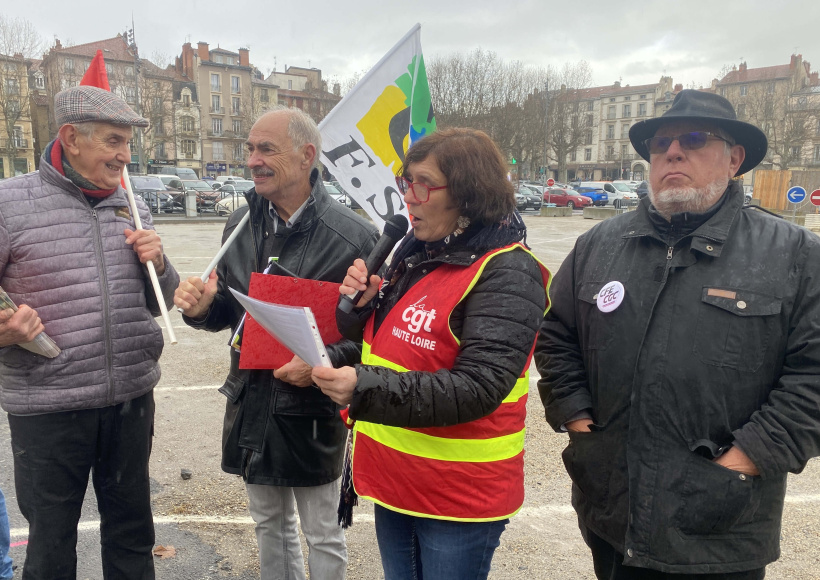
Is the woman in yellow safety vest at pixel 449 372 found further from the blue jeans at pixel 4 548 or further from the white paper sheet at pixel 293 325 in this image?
the blue jeans at pixel 4 548

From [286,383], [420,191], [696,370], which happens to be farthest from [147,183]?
[696,370]

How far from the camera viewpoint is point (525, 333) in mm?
1777

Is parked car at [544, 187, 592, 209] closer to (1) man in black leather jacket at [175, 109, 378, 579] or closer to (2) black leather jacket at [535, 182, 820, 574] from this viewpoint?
(1) man in black leather jacket at [175, 109, 378, 579]

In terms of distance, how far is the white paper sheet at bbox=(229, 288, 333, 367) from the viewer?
1.63m

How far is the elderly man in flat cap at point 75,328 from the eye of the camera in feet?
7.73

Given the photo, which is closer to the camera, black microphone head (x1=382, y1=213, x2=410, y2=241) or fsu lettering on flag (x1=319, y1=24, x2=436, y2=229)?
black microphone head (x1=382, y1=213, x2=410, y2=241)

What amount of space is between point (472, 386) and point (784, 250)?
1041mm

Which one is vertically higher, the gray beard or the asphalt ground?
the gray beard

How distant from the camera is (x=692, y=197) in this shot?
200cm


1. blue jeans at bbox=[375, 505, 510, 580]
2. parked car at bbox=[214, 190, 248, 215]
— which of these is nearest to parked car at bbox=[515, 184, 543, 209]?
parked car at bbox=[214, 190, 248, 215]

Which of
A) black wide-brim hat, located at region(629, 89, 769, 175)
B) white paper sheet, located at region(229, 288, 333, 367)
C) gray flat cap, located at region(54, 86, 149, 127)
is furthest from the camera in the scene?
gray flat cap, located at region(54, 86, 149, 127)

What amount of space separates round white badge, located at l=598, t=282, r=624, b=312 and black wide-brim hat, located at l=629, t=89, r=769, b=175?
56 centimetres

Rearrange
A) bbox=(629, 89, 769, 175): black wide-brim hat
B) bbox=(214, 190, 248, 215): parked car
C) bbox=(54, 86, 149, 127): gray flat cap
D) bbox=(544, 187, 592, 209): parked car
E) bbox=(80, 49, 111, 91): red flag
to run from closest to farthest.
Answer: bbox=(629, 89, 769, 175): black wide-brim hat → bbox=(54, 86, 149, 127): gray flat cap → bbox=(80, 49, 111, 91): red flag → bbox=(214, 190, 248, 215): parked car → bbox=(544, 187, 592, 209): parked car

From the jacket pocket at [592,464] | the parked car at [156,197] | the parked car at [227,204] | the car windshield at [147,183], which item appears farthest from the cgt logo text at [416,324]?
the car windshield at [147,183]
